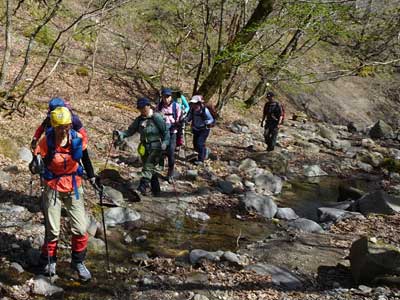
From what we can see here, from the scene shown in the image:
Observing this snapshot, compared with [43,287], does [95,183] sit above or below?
above

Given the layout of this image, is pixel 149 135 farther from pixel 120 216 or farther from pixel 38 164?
pixel 38 164

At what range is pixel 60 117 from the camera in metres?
4.79

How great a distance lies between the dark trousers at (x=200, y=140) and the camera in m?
11.5

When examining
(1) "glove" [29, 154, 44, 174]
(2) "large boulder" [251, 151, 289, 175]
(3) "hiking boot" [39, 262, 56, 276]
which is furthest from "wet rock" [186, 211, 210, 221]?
(2) "large boulder" [251, 151, 289, 175]

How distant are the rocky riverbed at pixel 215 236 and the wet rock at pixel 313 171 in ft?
1.37

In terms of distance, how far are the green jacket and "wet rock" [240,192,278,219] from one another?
2.02m

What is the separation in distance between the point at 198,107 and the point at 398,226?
5209mm

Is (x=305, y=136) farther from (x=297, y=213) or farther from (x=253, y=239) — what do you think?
(x=253, y=239)

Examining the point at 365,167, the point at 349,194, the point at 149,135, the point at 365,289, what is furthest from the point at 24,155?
the point at 365,167

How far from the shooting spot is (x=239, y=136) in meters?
16.3

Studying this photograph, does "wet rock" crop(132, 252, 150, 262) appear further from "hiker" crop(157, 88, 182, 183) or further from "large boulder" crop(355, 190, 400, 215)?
"large boulder" crop(355, 190, 400, 215)

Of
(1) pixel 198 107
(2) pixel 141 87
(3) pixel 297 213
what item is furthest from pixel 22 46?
(3) pixel 297 213

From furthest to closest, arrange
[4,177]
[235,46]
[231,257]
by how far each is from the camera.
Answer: [235,46] → [4,177] → [231,257]

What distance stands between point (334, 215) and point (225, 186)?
7.95ft
